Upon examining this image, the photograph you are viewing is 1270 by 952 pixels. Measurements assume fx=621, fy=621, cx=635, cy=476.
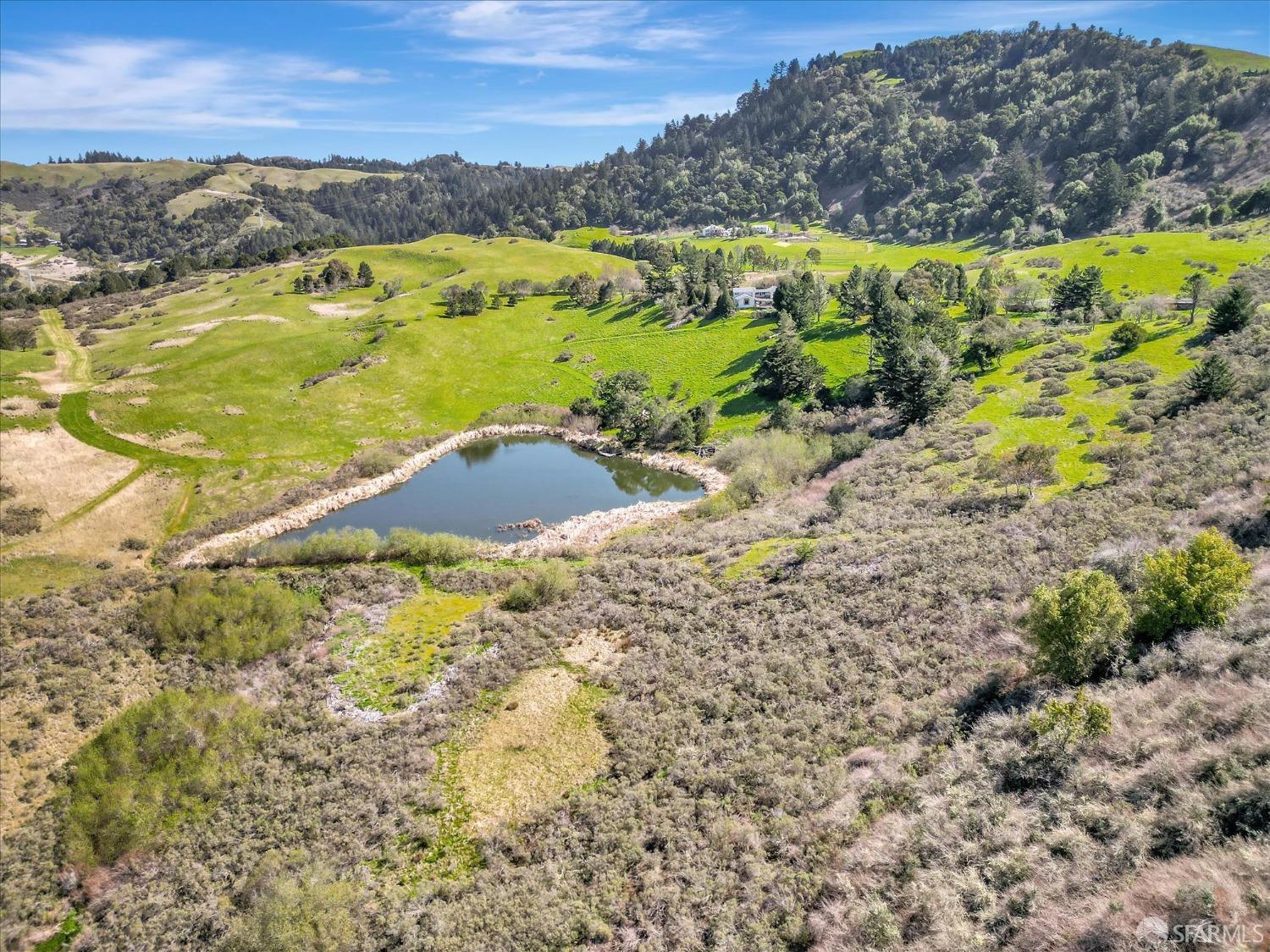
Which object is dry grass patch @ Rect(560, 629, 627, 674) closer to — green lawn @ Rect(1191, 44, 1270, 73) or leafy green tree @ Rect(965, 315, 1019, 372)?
leafy green tree @ Rect(965, 315, 1019, 372)

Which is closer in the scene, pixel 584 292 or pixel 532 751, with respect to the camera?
pixel 532 751

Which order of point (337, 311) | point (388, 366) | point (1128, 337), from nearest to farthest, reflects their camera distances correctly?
1. point (1128, 337)
2. point (388, 366)
3. point (337, 311)

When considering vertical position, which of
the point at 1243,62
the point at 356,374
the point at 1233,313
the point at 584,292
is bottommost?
the point at 356,374

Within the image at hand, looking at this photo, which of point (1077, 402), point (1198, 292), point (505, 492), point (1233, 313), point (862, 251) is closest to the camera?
point (1077, 402)

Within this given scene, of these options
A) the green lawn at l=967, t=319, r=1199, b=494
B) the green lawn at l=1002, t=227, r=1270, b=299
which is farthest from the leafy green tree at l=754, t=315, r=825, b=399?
the green lawn at l=1002, t=227, r=1270, b=299

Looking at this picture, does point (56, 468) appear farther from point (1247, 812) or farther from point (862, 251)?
point (862, 251)

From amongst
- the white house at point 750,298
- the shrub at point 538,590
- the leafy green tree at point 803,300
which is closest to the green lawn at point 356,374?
the leafy green tree at point 803,300

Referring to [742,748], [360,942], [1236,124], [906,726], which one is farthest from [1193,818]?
[1236,124]

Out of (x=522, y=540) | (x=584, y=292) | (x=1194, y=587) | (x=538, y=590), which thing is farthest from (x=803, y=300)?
(x=1194, y=587)
